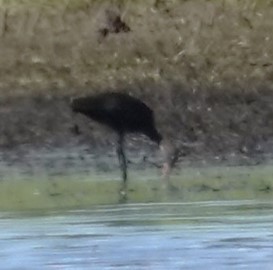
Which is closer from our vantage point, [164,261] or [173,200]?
[164,261]

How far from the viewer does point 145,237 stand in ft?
18.5

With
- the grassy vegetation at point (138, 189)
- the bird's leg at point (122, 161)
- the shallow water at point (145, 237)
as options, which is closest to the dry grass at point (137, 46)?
the bird's leg at point (122, 161)

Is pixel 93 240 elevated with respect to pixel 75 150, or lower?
lower

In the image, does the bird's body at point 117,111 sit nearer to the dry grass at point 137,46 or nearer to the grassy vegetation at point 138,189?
the dry grass at point 137,46

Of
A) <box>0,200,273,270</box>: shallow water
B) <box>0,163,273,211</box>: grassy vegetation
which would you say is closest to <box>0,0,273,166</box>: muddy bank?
<box>0,163,273,211</box>: grassy vegetation

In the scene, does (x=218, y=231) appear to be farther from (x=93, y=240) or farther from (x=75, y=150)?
(x=75, y=150)

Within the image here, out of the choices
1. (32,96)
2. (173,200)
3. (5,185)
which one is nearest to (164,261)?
(173,200)

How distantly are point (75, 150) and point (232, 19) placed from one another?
101 centimetres

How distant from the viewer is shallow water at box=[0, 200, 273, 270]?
510 centimetres

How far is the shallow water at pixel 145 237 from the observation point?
16.7 ft

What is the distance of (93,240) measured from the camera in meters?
5.57

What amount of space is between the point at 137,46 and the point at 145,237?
112 inches

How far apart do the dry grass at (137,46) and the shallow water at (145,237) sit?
1691 mm

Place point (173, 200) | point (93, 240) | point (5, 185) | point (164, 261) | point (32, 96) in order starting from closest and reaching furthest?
point (164, 261) < point (93, 240) < point (173, 200) < point (5, 185) < point (32, 96)
